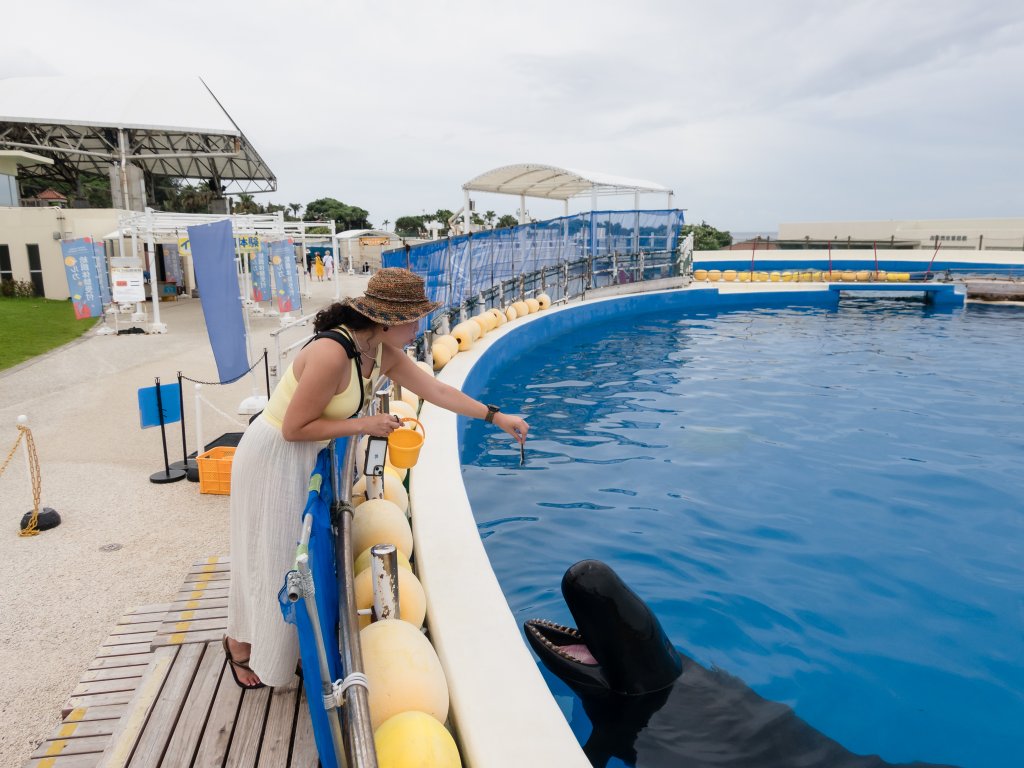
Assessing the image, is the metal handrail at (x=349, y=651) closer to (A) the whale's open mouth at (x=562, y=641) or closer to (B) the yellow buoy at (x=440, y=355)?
(A) the whale's open mouth at (x=562, y=641)

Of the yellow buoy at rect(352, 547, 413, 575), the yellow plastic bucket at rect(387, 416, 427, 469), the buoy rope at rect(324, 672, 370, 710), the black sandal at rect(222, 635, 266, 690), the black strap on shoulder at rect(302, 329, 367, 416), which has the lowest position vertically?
the black sandal at rect(222, 635, 266, 690)

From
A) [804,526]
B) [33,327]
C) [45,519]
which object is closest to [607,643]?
[804,526]

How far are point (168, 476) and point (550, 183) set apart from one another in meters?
19.8

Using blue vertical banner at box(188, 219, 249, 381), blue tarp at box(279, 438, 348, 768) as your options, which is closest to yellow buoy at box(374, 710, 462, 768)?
blue tarp at box(279, 438, 348, 768)

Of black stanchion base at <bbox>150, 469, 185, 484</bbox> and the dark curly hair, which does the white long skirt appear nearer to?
the dark curly hair

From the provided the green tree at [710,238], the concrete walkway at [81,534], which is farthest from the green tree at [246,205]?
the concrete walkway at [81,534]

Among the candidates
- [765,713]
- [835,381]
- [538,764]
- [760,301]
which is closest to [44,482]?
[538,764]

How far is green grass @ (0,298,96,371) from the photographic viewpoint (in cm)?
1339

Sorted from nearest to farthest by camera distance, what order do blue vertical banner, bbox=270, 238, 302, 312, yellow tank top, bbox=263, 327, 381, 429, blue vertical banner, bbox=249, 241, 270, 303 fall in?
yellow tank top, bbox=263, 327, 381, 429
blue vertical banner, bbox=270, 238, 302, 312
blue vertical banner, bbox=249, 241, 270, 303

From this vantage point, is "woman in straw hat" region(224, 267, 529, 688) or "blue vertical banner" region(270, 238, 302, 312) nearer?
"woman in straw hat" region(224, 267, 529, 688)

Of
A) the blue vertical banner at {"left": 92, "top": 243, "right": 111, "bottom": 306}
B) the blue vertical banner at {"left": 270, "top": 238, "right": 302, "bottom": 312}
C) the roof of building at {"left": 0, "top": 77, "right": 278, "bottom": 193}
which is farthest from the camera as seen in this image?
the roof of building at {"left": 0, "top": 77, "right": 278, "bottom": 193}

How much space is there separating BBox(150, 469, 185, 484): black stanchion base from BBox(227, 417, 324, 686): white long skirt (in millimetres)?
4335

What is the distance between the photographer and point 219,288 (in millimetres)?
6938

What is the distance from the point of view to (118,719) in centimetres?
276
